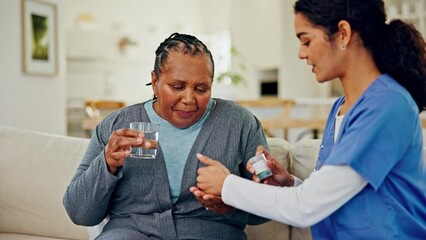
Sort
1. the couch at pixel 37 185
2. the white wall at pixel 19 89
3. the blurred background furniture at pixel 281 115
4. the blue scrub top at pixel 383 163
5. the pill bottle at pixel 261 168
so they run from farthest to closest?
the white wall at pixel 19 89 → the blurred background furniture at pixel 281 115 → the couch at pixel 37 185 → the pill bottle at pixel 261 168 → the blue scrub top at pixel 383 163

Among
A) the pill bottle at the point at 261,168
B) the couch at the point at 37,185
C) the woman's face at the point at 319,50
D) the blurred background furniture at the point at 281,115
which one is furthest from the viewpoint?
the blurred background furniture at the point at 281,115

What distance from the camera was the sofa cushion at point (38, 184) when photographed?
2283 millimetres

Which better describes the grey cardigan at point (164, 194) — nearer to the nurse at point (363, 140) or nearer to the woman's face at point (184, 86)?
the woman's face at point (184, 86)

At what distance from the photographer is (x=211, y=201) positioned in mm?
1492

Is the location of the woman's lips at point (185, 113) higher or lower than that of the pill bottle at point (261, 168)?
higher

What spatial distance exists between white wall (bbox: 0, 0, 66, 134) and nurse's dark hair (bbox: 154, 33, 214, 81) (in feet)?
11.0

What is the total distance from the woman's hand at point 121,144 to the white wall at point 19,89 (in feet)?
11.4

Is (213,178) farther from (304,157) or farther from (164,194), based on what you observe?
(304,157)

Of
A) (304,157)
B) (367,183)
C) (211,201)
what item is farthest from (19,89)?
(367,183)

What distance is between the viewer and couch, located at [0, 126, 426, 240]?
2283mm

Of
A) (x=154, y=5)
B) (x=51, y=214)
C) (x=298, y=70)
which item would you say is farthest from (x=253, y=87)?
(x=51, y=214)

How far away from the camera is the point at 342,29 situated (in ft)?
4.11

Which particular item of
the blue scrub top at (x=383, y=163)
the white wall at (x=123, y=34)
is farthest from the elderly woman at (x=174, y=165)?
the white wall at (x=123, y=34)

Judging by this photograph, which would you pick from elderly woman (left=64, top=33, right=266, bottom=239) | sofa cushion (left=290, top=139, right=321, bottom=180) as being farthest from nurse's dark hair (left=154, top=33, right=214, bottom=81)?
sofa cushion (left=290, top=139, right=321, bottom=180)
